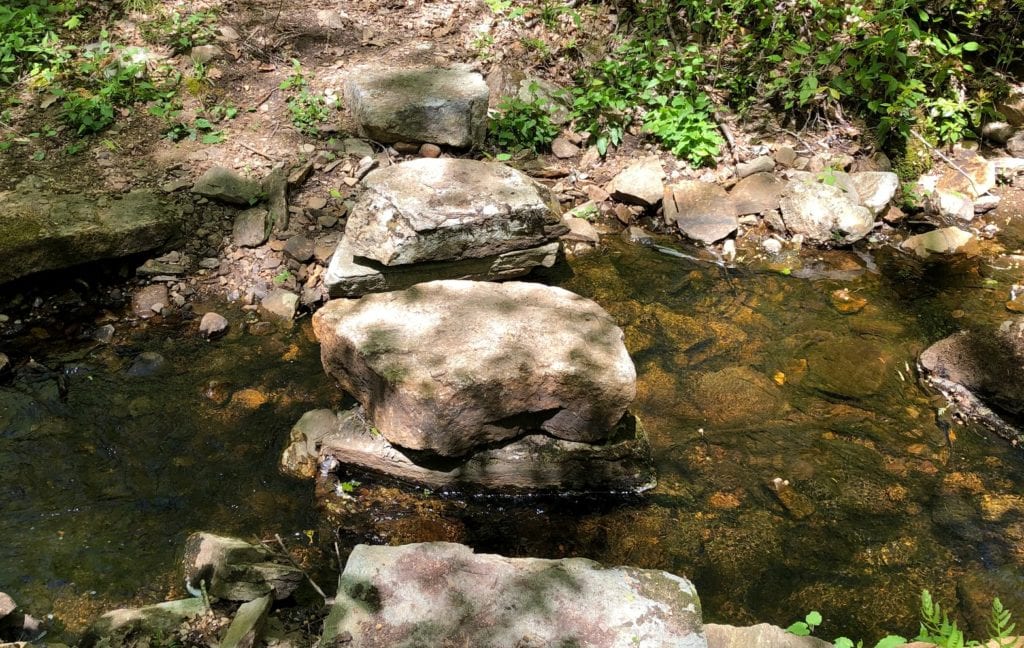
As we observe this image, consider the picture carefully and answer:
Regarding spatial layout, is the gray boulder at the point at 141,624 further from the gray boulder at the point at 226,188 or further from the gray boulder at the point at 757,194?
the gray boulder at the point at 757,194

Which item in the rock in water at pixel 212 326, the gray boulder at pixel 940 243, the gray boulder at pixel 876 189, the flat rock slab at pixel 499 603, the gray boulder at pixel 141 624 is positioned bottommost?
the rock in water at pixel 212 326

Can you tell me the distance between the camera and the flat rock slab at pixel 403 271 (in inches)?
183

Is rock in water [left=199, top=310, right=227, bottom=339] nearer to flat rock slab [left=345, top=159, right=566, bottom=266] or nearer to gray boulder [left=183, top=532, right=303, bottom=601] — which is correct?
flat rock slab [left=345, top=159, right=566, bottom=266]

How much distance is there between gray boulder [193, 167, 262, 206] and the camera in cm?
542

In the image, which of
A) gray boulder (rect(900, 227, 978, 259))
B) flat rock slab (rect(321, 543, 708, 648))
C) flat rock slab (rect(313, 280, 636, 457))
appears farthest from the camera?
gray boulder (rect(900, 227, 978, 259))

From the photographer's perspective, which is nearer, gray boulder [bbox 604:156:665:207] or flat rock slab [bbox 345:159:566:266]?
flat rock slab [bbox 345:159:566:266]

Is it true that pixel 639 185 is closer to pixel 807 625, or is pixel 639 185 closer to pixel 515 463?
pixel 515 463

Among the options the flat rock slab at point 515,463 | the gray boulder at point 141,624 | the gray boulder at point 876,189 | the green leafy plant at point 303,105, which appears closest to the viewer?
the gray boulder at point 141,624

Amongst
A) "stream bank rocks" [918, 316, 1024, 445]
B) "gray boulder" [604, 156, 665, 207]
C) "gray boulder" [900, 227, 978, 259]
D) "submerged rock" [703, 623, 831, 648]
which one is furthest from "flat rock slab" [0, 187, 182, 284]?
"gray boulder" [900, 227, 978, 259]

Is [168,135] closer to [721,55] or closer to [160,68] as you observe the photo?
[160,68]

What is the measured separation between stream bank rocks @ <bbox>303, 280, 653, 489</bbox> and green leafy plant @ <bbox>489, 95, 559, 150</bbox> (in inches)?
105

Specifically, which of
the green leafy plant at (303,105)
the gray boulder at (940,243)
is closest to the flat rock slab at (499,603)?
the gray boulder at (940,243)

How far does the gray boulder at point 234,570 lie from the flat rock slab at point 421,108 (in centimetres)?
355

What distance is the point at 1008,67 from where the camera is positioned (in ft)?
21.6
